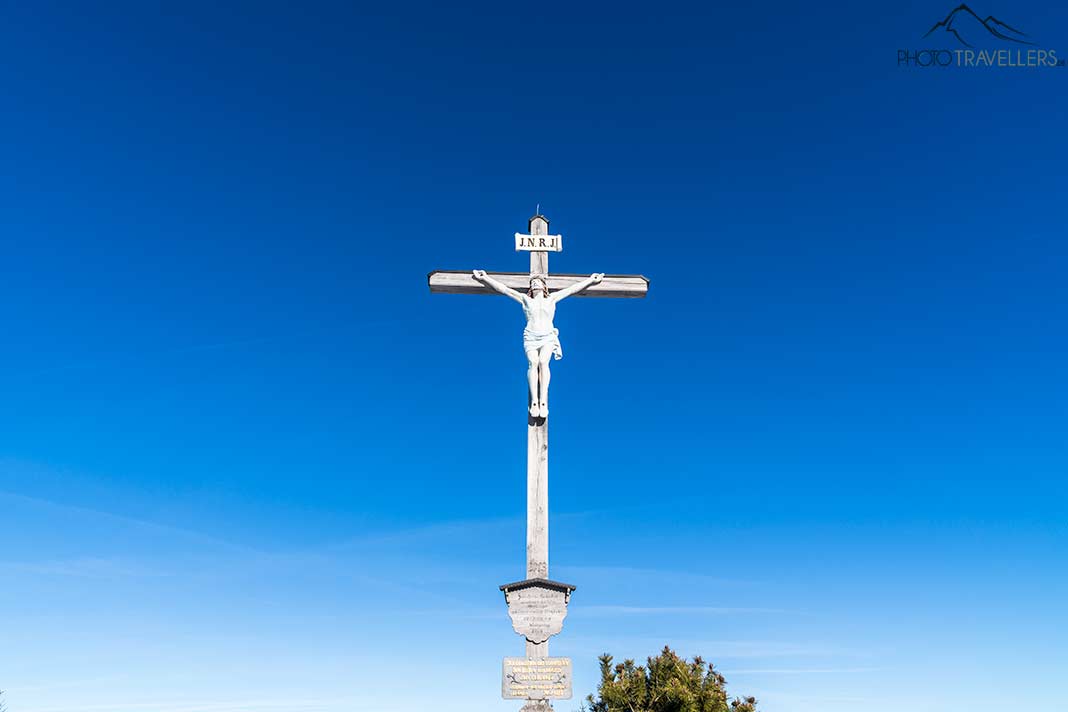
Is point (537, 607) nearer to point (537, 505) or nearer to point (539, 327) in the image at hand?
point (537, 505)

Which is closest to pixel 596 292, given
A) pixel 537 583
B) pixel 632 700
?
pixel 537 583

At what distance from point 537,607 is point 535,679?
0.83 m

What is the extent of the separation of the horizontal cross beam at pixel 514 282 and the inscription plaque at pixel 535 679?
17.2 ft

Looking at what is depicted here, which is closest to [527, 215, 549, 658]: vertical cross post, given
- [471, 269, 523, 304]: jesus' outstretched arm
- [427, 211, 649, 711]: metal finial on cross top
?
[427, 211, 649, 711]: metal finial on cross top

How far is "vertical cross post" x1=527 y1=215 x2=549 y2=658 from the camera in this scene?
11.6 metres

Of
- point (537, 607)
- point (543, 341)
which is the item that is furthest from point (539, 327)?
point (537, 607)

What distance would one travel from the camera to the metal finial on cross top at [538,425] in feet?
36.2

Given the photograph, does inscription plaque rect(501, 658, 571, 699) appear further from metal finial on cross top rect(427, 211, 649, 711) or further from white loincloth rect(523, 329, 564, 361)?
white loincloth rect(523, 329, 564, 361)

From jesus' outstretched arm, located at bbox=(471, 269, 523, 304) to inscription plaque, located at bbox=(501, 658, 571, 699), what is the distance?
5.01m

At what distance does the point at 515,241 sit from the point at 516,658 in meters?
5.83

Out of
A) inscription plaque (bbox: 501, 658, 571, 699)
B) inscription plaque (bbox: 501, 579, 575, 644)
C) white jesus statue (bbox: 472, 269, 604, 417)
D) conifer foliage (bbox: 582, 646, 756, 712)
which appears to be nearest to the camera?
inscription plaque (bbox: 501, 658, 571, 699)

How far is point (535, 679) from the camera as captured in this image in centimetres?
1102

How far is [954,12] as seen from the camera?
17.5m

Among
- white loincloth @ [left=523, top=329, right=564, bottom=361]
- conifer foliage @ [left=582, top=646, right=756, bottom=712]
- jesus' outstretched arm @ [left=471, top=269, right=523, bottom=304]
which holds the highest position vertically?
jesus' outstretched arm @ [left=471, top=269, right=523, bottom=304]
